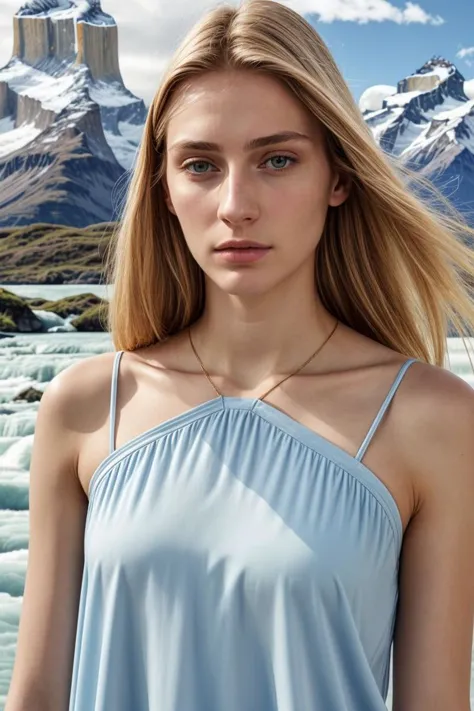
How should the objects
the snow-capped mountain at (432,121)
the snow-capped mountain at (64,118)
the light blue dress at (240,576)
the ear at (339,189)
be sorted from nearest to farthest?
the light blue dress at (240,576) < the ear at (339,189) < the snow-capped mountain at (432,121) < the snow-capped mountain at (64,118)

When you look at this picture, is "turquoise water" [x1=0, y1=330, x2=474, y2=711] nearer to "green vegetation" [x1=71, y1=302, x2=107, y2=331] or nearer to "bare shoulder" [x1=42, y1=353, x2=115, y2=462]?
"green vegetation" [x1=71, y1=302, x2=107, y2=331]

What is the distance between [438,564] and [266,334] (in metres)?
0.29

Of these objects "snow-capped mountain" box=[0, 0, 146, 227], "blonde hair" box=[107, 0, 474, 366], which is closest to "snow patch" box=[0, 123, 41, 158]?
"snow-capped mountain" box=[0, 0, 146, 227]

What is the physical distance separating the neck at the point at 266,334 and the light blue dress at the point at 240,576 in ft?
0.19

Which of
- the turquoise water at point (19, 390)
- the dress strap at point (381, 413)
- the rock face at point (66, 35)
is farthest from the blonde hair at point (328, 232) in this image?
the rock face at point (66, 35)

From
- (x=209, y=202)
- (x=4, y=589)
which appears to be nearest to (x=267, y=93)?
(x=209, y=202)

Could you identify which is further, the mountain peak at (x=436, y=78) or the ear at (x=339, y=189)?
the mountain peak at (x=436, y=78)

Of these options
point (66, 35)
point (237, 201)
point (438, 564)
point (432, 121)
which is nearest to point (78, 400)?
point (237, 201)

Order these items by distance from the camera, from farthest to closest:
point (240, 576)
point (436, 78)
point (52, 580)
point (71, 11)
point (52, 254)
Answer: point (71, 11) < point (436, 78) < point (52, 254) < point (52, 580) < point (240, 576)

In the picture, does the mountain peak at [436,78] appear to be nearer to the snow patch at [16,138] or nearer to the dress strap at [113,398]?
the snow patch at [16,138]

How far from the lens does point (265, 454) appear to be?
98 centimetres

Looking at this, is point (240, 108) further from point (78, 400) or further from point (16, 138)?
point (16, 138)

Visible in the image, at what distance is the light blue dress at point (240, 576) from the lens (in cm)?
89

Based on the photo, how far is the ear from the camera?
102cm
